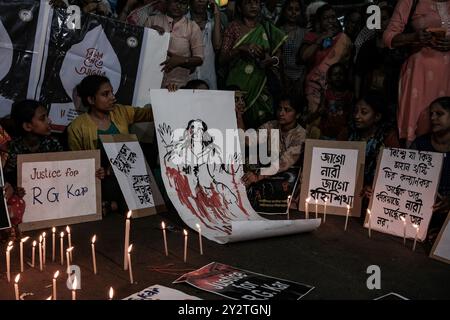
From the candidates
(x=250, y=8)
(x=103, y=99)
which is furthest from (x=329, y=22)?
(x=103, y=99)

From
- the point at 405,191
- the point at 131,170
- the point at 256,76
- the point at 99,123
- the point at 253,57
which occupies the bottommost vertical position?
the point at 405,191

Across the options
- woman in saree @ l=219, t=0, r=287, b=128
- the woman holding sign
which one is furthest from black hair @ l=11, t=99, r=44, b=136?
the woman holding sign

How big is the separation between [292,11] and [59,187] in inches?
113

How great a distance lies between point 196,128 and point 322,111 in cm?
138

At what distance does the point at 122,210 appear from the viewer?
4344 mm

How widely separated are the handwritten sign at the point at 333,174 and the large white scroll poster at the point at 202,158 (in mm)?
563

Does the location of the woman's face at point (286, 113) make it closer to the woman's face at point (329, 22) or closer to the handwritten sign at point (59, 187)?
the woman's face at point (329, 22)

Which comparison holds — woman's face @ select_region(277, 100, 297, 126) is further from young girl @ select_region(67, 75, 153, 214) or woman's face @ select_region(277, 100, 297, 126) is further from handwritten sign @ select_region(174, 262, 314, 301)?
handwritten sign @ select_region(174, 262, 314, 301)

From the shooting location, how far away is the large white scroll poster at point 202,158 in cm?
401

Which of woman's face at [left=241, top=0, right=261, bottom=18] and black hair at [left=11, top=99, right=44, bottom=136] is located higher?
woman's face at [left=241, top=0, right=261, bottom=18]

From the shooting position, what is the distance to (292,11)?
528cm

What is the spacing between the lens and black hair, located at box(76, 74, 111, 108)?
4.36m

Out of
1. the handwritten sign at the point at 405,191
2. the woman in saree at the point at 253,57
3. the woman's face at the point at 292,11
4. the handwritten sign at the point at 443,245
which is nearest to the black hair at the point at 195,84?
the woman in saree at the point at 253,57

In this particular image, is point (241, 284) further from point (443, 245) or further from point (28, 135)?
point (28, 135)
